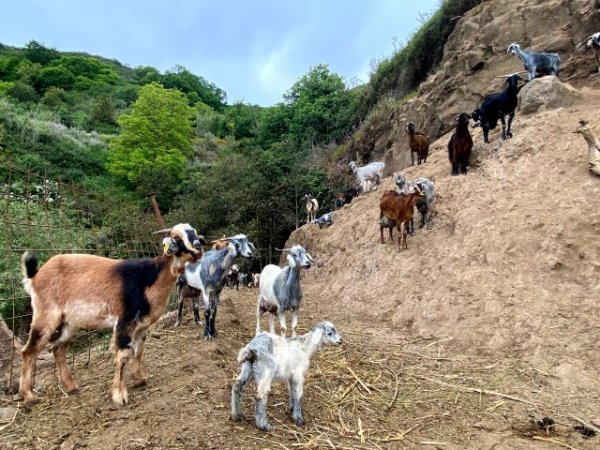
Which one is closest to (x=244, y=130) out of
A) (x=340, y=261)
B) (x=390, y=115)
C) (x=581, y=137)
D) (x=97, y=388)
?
(x=390, y=115)

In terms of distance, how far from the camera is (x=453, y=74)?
15.7 metres

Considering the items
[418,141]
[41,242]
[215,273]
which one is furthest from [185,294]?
[418,141]

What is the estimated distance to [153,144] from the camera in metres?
32.8

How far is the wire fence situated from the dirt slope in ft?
15.1

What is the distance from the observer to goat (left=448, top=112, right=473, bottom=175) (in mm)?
10030

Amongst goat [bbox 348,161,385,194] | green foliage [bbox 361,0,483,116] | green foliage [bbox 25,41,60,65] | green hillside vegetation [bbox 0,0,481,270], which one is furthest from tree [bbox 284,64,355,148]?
green foliage [bbox 25,41,60,65]

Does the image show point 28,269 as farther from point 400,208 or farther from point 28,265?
point 400,208

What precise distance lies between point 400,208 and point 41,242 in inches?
319

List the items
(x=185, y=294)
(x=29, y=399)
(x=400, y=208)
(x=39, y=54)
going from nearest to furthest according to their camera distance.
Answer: (x=29, y=399) → (x=185, y=294) → (x=400, y=208) → (x=39, y=54)

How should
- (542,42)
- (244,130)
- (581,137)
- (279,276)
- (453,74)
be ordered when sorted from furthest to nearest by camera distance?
(244,130), (453,74), (542,42), (581,137), (279,276)

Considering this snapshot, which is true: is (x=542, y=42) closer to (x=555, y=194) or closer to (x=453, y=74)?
(x=453, y=74)

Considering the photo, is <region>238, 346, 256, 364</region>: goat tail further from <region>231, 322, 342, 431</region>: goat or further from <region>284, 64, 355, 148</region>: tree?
<region>284, 64, 355, 148</region>: tree

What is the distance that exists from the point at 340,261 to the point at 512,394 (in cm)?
686

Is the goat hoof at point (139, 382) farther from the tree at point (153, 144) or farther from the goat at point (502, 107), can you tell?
the tree at point (153, 144)
